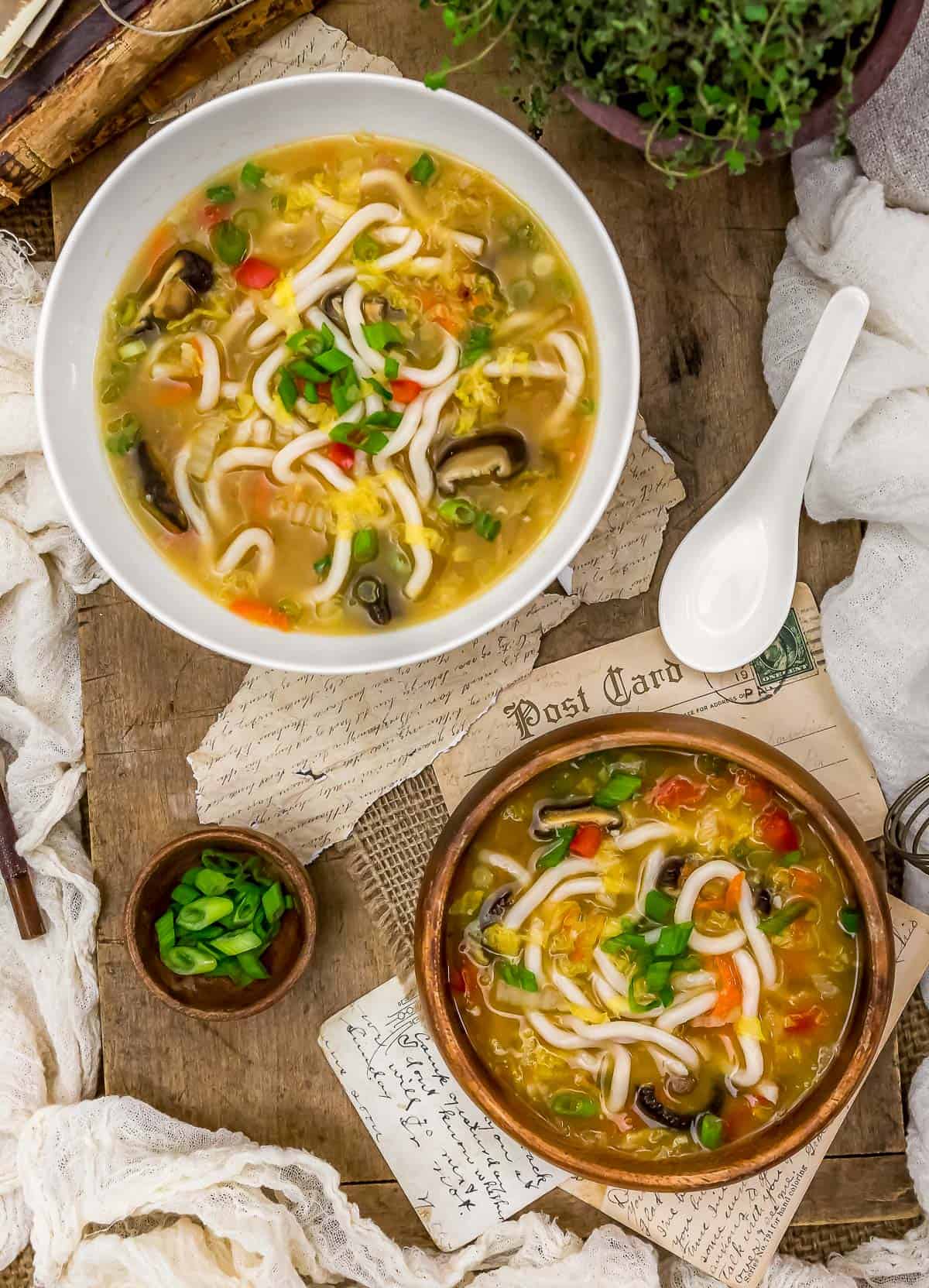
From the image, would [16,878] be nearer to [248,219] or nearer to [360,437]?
[360,437]

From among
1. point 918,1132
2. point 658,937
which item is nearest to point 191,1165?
point 658,937

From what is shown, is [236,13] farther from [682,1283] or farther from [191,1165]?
[682,1283]

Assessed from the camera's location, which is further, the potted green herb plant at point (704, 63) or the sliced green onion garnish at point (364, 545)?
the sliced green onion garnish at point (364, 545)

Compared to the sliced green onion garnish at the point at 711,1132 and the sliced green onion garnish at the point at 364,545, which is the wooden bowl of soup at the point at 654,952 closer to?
the sliced green onion garnish at the point at 711,1132

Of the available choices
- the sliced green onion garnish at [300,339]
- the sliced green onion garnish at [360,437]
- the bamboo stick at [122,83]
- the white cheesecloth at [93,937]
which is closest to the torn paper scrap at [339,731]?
the white cheesecloth at [93,937]

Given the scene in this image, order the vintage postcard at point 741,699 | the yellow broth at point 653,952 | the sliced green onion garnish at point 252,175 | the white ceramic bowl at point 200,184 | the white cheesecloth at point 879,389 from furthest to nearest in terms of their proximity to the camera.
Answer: the vintage postcard at point 741,699 < the yellow broth at point 653,952 < the white cheesecloth at point 879,389 < the sliced green onion garnish at point 252,175 < the white ceramic bowl at point 200,184

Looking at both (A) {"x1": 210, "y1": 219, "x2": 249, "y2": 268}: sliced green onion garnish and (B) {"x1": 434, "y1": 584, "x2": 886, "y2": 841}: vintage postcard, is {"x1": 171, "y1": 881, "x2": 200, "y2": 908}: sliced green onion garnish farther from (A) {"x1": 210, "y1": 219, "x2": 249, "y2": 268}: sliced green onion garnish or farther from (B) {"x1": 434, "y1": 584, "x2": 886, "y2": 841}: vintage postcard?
(A) {"x1": 210, "y1": 219, "x2": 249, "y2": 268}: sliced green onion garnish

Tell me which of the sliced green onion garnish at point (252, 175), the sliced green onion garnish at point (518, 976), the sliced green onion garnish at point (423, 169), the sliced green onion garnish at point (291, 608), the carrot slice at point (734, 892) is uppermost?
the sliced green onion garnish at point (252, 175)
